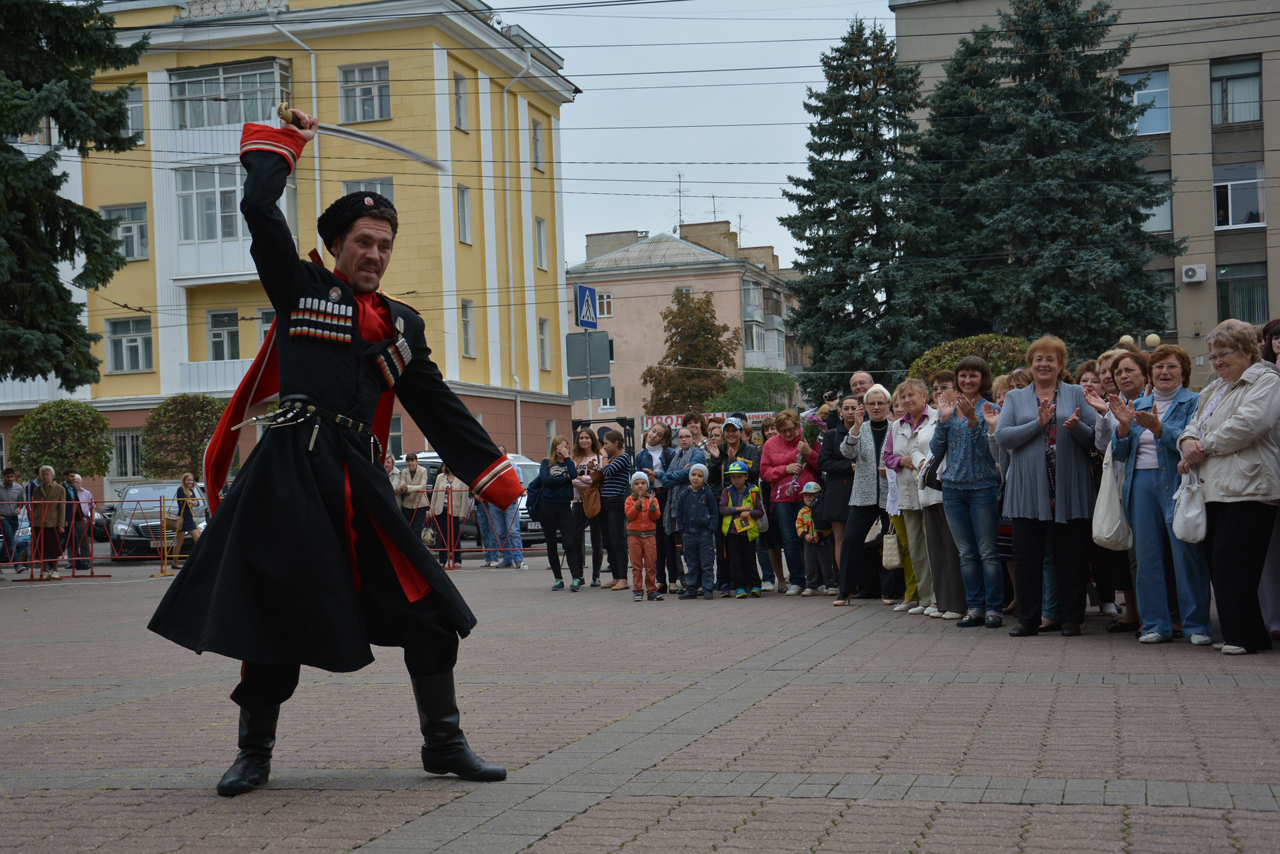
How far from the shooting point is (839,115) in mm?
39062

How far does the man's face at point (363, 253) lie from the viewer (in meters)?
5.24

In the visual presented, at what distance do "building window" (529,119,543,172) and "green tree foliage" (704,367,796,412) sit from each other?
1874 centimetres

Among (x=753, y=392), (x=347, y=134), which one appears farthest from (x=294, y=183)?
(x=347, y=134)

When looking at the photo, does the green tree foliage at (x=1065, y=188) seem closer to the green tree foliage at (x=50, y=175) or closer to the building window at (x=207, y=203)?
the building window at (x=207, y=203)

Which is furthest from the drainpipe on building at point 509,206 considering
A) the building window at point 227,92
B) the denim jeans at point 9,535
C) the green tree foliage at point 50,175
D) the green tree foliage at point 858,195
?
the green tree foliage at point 50,175

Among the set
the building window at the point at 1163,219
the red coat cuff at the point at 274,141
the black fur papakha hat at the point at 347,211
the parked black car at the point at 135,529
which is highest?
the building window at the point at 1163,219

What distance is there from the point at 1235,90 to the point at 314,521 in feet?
147

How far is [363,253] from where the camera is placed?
17.2 feet

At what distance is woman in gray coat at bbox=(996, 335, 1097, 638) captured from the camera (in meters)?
9.87

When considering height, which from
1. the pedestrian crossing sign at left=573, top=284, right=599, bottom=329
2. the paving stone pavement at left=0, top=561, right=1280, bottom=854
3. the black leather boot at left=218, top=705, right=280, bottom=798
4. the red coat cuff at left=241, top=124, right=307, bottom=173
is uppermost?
the pedestrian crossing sign at left=573, top=284, right=599, bottom=329

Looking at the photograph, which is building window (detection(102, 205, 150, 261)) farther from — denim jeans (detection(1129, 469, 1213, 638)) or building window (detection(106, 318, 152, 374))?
denim jeans (detection(1129, 469, 1213, 638))

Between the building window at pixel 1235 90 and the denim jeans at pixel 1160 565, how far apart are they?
3836cm

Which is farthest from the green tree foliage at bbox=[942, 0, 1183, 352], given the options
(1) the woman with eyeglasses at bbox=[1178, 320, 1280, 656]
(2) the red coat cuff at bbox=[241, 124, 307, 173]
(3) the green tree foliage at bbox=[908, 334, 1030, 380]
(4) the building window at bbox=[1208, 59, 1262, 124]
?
(2) the red coat cuff at bbox=[241, 124, 307, 173]

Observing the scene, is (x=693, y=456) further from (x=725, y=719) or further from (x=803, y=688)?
(x=725, y=719)
